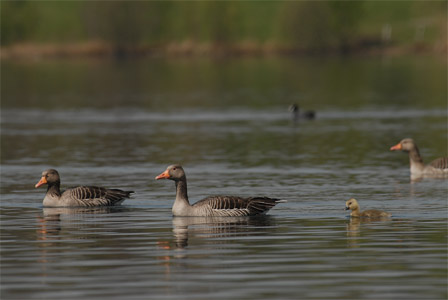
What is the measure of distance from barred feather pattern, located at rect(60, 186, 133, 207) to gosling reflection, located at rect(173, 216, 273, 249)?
2.57 meters

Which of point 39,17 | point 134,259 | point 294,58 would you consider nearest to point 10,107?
point 134,259

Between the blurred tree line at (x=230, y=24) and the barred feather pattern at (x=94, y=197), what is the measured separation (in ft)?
443

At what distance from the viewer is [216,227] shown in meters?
23.1

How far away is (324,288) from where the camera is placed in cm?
1625

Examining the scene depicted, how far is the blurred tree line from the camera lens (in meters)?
169

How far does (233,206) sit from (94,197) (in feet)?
13.2

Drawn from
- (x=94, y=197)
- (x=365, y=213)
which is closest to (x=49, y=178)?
(x=94, y=197)

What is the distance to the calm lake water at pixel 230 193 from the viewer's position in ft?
55.8

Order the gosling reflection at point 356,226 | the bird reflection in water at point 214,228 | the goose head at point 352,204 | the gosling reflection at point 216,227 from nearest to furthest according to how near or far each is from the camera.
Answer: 1. the gosling reflection at point 356,226
2. the bird reflection in water at point 214,228
3. the gosling reflection at point 216,227
4. the goose head at point 352,204

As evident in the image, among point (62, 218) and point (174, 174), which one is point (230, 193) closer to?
point (174, 174)

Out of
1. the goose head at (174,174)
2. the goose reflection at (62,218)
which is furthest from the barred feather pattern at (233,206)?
the goose reflection at (62,218)

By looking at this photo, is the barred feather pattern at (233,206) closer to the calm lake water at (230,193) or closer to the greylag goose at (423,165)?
the calm lake water at (230,193)

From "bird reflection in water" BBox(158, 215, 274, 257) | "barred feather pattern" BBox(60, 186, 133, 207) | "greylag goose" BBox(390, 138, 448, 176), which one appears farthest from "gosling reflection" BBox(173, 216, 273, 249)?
"greylag goose" BBox(390, 138, 448, 176)

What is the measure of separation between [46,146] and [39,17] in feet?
514
